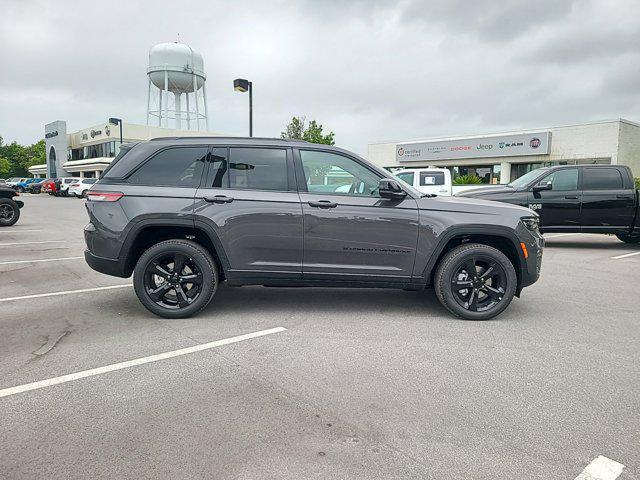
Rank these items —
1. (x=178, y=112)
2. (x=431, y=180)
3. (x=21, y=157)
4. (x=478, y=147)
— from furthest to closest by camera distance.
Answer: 1. (x=21, y=157)
2. (x=178, y=112)
3. (x=478, y=147)
4. (x=431, y=180)

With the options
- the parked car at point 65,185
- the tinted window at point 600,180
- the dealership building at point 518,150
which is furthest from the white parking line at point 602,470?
the parked car at point 65,185

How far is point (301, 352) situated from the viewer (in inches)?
153

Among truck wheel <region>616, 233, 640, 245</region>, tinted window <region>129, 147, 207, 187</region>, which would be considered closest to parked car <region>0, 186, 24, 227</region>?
tinted window <region>129, 147, 207, 187</region>

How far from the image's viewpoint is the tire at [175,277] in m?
4.66

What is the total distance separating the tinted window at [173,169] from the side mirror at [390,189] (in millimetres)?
1906

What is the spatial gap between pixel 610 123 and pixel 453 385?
31.8 metres

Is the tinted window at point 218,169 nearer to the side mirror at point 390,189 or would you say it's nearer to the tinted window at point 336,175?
the tinted window at point 336,175

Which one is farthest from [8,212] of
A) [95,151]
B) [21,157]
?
[21,157]

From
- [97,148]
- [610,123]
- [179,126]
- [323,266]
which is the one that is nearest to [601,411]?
[323,266]

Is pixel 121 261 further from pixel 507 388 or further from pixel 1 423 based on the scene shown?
pixel 507 388

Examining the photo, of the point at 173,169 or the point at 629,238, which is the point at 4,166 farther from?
the point at 629,238

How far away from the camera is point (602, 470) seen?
2.34m

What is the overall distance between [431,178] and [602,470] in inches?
512

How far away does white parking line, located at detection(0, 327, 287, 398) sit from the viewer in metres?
3.18
